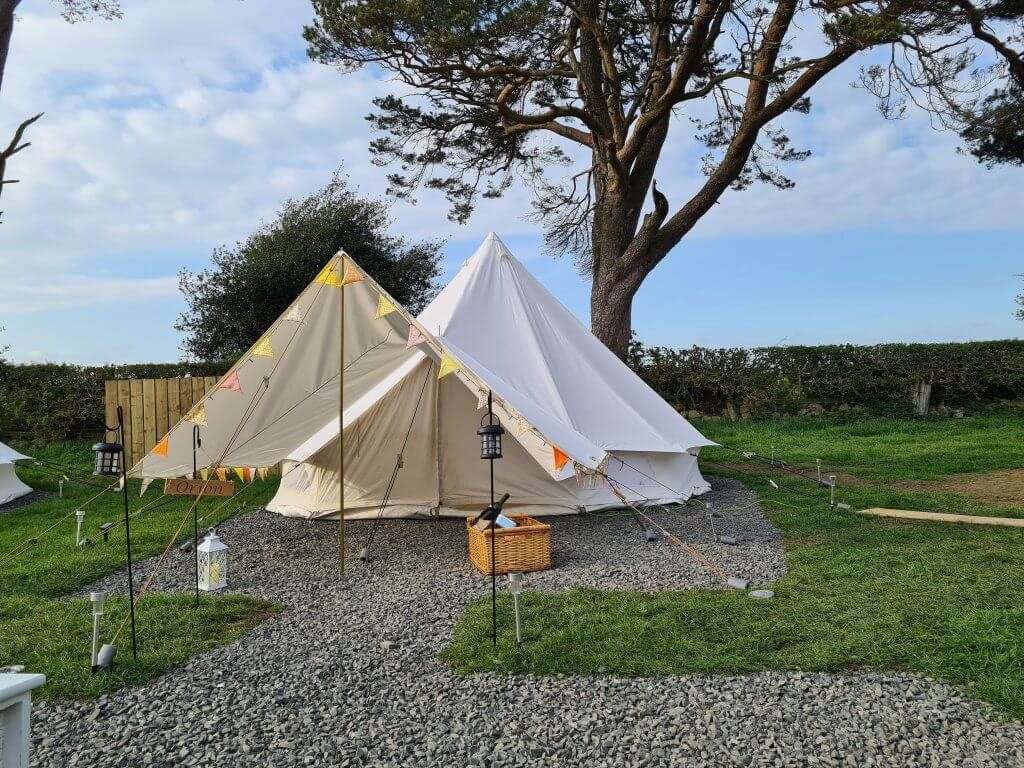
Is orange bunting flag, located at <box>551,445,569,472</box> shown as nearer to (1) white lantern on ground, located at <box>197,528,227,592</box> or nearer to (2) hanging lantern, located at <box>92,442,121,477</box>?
(1) white lantern on ground, located at <box>197,528,227,592</box>

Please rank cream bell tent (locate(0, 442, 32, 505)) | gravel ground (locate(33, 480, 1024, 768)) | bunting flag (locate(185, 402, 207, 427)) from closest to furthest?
gravel ground (locate(33, 480, 1024, 768)), bunting flag (locate(185, 402, 207, 427)), cream bell tent (locate(0, 442, 32, 505))

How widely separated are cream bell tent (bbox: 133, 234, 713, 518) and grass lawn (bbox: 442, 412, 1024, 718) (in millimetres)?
1497

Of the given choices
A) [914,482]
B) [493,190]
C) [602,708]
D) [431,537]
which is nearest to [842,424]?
[914,482]

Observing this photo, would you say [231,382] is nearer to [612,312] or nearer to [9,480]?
[9,480]

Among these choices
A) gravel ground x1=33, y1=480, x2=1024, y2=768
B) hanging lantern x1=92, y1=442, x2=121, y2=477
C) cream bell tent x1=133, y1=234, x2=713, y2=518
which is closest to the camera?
gravel ground x1=33, y1=480, x2=1024, y2=768

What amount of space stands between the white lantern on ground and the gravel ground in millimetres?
889

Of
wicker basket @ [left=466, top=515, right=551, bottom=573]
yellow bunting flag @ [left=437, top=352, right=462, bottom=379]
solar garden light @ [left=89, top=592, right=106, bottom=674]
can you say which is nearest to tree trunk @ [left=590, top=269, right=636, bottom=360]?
wicker basket @ [left=466, top=515, right=551, bottom=573]

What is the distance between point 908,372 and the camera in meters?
11.8

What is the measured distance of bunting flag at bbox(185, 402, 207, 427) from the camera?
16.6ft

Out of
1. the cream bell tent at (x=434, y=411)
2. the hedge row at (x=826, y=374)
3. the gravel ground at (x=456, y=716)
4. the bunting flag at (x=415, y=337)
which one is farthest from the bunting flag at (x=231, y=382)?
the hedge row at (x=826, y=374)

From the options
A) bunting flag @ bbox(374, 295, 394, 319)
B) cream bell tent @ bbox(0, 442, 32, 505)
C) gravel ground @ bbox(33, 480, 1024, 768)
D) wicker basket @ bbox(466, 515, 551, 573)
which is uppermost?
bunting flag @ bbox(374, 295, 394, 319)

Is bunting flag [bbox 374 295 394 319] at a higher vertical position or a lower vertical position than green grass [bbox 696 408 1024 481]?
higher

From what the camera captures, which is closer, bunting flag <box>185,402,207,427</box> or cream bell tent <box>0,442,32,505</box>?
bunting flag <box>185,402,207,427</box>

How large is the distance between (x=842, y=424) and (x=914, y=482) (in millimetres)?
3970
